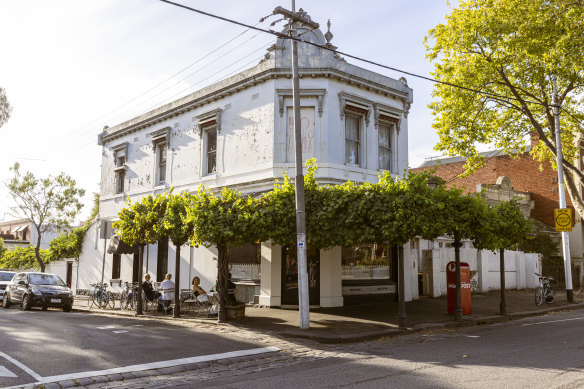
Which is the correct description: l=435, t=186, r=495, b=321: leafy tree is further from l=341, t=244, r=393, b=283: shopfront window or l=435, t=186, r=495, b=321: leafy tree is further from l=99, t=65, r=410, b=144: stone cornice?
l=99, t=65, r=410, b=144: stone cornice

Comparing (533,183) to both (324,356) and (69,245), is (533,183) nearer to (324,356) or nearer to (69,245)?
(69,245)

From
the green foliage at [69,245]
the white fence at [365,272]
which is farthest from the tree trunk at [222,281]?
the green foliage at [69,245]

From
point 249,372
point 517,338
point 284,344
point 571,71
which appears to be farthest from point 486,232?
point 571,71

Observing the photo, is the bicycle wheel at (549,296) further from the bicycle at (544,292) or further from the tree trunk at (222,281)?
the tree trunk at (222,281)

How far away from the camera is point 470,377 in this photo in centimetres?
720

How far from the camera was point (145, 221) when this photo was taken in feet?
52.4

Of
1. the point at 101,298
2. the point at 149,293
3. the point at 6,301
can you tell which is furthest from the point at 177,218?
the point at 6,301

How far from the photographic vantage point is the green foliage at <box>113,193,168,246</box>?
15602mm

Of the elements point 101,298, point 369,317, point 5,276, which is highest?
point 5,276

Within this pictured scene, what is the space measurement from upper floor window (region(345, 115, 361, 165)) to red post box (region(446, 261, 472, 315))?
5.05m

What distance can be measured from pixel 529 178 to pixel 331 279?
25277mm

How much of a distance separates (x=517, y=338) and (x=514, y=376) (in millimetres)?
4128

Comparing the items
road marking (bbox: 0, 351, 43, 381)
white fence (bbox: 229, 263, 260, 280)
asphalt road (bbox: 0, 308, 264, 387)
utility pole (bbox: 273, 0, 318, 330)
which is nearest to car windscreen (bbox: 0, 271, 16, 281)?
asphalt road (bbox: 0, 308, 264, 387)

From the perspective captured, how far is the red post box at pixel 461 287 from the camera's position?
15.0m
